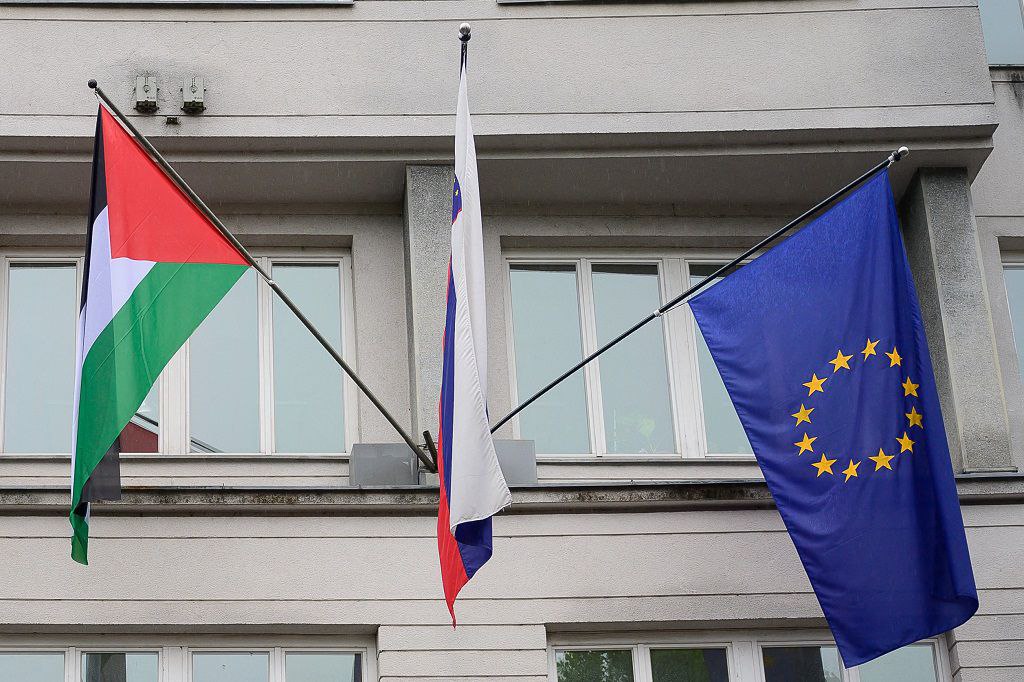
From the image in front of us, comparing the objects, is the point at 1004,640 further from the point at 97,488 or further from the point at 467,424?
the point at 97,488

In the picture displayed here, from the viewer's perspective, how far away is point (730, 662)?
1677 centimetres

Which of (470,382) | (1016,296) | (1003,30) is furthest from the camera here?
(1003,30)

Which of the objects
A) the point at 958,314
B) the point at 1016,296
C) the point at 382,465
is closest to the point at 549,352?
the point at 382,465

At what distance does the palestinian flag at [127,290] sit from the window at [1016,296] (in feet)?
25.4

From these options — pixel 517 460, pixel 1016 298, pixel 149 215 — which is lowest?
pixel 517 460

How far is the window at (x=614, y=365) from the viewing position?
59.4 ft

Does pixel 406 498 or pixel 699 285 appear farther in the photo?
pixel 406 498

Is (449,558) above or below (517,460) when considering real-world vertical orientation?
below

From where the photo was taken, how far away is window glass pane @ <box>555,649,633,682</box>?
54.5ft

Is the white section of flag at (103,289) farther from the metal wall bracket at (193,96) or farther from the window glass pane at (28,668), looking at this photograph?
the metal wall bracket at (193,96)

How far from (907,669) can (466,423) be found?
16.6 ft

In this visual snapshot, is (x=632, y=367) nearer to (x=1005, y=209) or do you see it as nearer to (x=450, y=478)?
(x=1005, y=209)

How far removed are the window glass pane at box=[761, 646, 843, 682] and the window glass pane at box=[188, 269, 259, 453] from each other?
16.2 feet

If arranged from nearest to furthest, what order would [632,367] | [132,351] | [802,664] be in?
1. [132,351]
2. [802,664]
3. [632,367]
